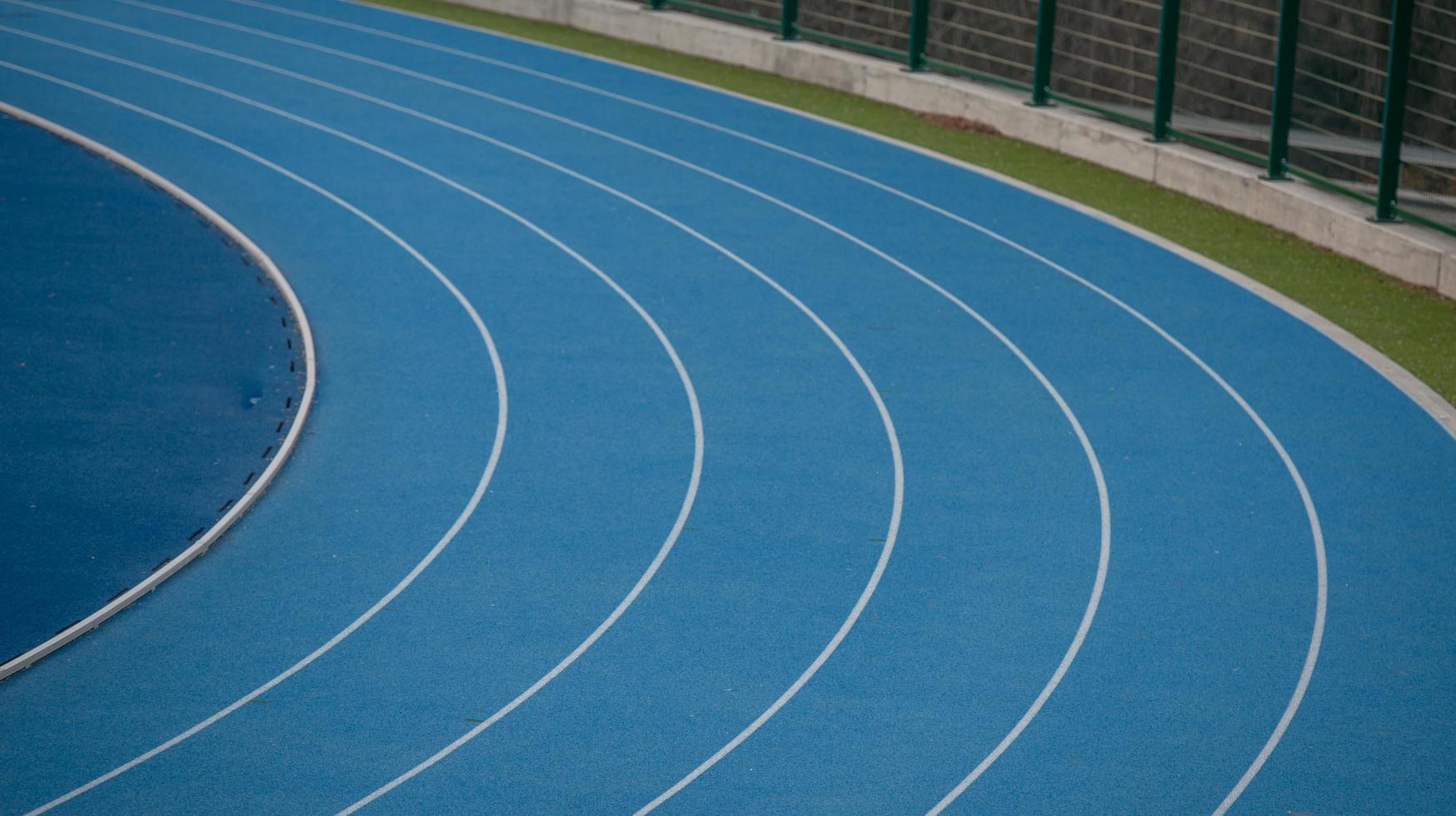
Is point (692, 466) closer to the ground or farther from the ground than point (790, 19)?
closer to the ground

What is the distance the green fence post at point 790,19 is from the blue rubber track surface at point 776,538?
16.5 ft

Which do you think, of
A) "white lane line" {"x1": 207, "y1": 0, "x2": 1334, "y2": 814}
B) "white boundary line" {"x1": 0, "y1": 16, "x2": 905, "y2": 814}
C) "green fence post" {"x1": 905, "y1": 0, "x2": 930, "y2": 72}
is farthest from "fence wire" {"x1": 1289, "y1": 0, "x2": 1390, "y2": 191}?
"white boundary line" {"x1": 0, "y1": 16, "x2": 905, "y2": 814}

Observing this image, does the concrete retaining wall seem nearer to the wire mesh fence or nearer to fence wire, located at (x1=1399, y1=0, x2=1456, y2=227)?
the wire mesh fence

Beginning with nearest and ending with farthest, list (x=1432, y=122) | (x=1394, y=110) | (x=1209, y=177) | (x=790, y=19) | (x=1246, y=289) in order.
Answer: (x=1246, y=289) < (x=1394, y=110) < (x=1209, y=177) < (x=1432, y=122) < (x=790, y=19)

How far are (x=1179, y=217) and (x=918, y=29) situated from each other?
16.7 feet

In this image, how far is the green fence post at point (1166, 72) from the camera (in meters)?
16.6

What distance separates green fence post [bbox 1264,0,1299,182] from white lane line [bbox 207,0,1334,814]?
1581 millimetres

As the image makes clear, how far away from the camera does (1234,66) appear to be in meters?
22.1

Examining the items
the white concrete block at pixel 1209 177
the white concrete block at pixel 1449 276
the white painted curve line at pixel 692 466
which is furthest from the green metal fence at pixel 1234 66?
the white painted curve line at pixel 692 466

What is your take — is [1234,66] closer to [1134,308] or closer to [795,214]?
[795,214]

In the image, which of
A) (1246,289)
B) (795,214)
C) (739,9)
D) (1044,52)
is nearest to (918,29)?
(1044,52)

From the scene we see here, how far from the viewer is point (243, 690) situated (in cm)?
811

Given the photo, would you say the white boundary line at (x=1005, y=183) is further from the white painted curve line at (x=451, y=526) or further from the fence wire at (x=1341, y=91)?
the white painted curve line at (x=451, y=526)

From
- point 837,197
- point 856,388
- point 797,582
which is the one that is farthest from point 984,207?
point 797,582
